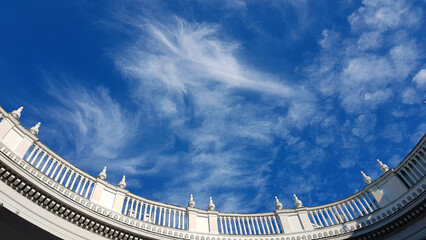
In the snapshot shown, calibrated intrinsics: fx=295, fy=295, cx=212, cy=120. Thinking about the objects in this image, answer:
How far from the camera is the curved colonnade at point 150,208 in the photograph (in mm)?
15805

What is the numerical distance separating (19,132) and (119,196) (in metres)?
7.51

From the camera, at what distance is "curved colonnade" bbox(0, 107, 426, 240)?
51.9ft

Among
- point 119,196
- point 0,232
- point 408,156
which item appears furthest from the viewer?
point 408,156

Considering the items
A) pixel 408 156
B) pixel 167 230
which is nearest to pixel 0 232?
pixel 167 230

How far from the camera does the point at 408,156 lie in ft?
73.8

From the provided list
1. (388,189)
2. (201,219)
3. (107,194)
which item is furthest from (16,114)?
(388,189)

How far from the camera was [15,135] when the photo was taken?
58.2 feet

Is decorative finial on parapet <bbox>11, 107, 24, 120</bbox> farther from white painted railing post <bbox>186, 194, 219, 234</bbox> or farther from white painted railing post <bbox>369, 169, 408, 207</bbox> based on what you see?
white painted railing post <bbox>369, 169, 408, 207</bbox>

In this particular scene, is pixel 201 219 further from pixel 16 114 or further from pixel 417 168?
pixel 417 168

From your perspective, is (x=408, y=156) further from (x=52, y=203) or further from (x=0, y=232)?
(x=0, y=232)

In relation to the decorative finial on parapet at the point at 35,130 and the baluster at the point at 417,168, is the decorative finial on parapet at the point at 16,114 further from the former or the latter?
the baluster at the point at 417,168

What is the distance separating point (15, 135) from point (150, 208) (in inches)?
391

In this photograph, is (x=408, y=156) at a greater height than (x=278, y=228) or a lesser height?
greater

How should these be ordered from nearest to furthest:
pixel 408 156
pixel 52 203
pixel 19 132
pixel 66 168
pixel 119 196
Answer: pixel 52 203 → pixel 19 132 → pixel 66 168 → pixel 119 196 → pixel 408 156
